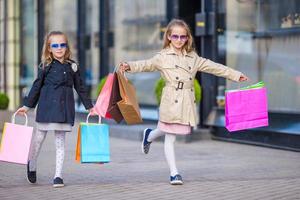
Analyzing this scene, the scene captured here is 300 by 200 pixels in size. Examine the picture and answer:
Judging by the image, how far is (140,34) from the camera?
51.0 feet

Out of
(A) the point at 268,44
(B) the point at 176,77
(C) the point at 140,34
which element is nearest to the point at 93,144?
(B) the point at 176,77

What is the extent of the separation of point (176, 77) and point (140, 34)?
8.30 meters

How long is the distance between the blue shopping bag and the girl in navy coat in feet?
0.62

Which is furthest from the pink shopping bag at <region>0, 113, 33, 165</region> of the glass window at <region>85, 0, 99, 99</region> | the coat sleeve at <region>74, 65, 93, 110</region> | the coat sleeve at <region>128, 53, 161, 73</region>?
the glass window at <region>85, 0, 99, 99</region>

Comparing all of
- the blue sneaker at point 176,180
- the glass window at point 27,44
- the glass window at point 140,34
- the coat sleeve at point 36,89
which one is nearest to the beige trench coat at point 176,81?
the blue sneaker at point 176,180

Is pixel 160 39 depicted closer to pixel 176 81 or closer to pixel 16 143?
pixel 176 81

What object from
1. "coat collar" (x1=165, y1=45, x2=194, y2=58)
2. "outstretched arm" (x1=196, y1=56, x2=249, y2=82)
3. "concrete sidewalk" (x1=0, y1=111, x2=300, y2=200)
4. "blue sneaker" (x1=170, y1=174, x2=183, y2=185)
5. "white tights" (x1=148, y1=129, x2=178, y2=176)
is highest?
"coat collar" (x1=165, y1=45, x2=194, y2=58)

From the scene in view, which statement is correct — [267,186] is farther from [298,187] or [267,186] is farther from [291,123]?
[291,123]

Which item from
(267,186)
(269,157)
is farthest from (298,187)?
A: (269,157)

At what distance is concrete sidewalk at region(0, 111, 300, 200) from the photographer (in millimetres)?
6801

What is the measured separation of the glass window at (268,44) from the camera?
11.1 m

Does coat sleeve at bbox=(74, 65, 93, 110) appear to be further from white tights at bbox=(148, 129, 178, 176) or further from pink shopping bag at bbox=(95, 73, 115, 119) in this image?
white tights at bbox=(148, 129, 178, 176)

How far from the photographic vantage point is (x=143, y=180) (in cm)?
769

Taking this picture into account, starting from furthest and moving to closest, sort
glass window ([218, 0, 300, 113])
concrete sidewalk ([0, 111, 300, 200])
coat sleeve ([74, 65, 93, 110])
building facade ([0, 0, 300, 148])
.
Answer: building facade ([0, 0, 300, 148]), glass window ([218, 0, 300, 113]), coat sleeve ([74, 65, 93, 110]), concrete sidewalk ([0, 111, 300, 200])
